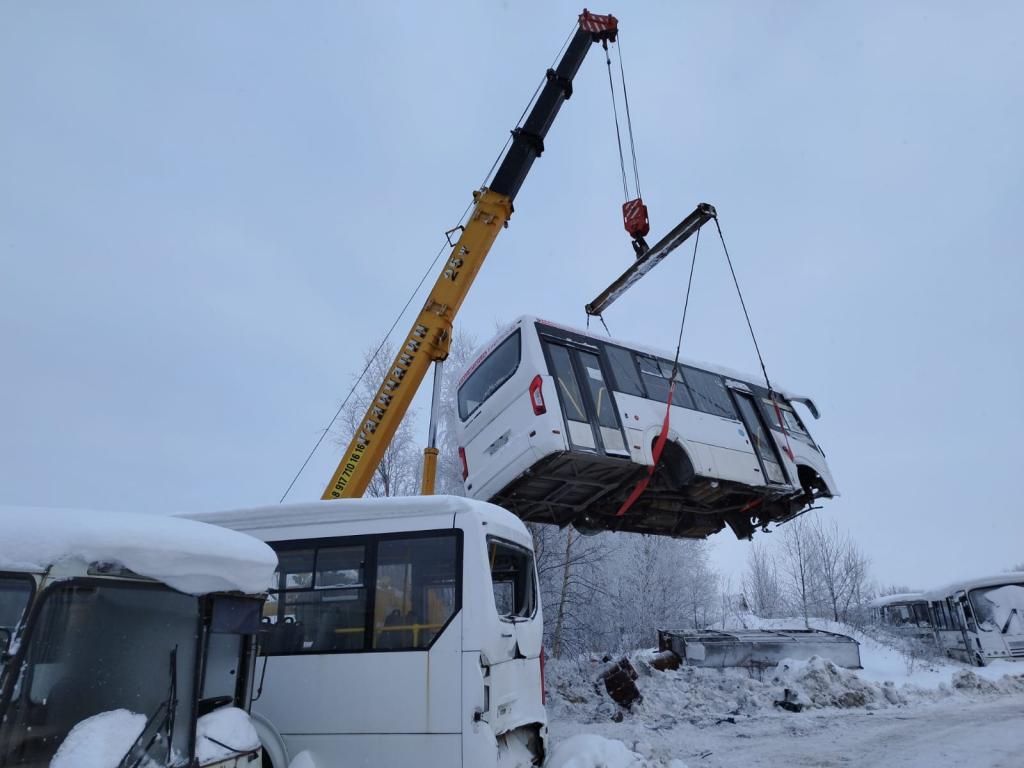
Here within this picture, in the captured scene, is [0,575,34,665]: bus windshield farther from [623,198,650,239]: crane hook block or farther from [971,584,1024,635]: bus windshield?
[971,584,1024,635]: bus windshield

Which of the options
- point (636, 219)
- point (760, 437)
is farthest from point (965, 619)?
point (636, 219)

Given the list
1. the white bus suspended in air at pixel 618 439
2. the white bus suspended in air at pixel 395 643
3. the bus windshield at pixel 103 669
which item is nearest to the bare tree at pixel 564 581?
the white bus suspended in air at pixel 618 439

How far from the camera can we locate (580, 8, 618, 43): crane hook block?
1144 centimetres

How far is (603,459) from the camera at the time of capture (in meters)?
8.28

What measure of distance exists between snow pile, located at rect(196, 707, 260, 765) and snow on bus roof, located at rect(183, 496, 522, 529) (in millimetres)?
1958

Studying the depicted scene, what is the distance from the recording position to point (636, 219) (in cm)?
1059

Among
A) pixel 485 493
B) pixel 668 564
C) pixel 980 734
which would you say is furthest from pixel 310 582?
pixel 668 564

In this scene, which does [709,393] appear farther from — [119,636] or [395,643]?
[119,636]

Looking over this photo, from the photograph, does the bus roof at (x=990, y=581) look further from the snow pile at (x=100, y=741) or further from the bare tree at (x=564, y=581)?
the snow pile at (x=100, y=741)

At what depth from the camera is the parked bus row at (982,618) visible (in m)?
15.1

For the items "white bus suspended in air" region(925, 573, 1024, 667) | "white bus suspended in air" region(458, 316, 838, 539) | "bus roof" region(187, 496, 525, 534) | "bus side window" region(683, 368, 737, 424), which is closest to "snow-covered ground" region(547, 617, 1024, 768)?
"white bus suspended in air" region(925, 573, 1024, 667)

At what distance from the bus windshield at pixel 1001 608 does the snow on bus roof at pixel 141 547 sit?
18.2 metres

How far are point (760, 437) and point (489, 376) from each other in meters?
4.76

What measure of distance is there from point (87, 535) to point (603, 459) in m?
6.30
